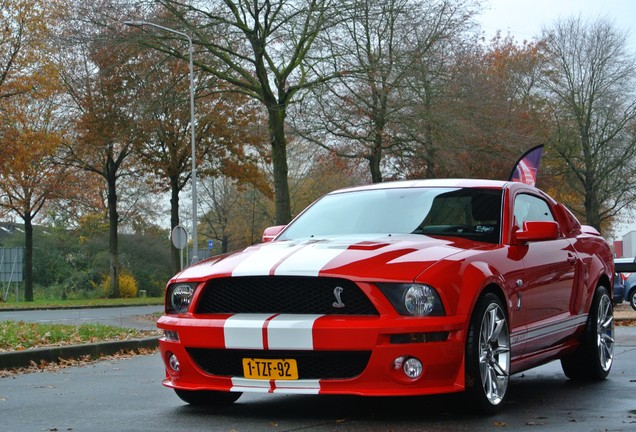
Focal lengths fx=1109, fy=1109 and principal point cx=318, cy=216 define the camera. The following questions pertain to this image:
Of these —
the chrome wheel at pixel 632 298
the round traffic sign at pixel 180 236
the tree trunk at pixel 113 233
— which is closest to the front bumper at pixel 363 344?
the chrome wheel at pixel 632 298

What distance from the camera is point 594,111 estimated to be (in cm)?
5209

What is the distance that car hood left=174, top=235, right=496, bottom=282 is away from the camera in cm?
650

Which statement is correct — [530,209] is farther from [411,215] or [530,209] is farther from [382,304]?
[382,304]

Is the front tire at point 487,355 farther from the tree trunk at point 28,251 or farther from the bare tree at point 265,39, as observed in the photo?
the tree trunk at point 28,251

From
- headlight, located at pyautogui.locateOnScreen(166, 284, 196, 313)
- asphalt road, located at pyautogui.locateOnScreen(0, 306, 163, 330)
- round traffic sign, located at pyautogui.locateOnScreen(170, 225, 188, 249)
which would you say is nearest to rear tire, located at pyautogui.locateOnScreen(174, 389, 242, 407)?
headlight, located at pyautogui.locateOnScreen(166, 284, 196, 313)

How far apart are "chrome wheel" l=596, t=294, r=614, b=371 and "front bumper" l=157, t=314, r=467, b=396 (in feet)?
9.67

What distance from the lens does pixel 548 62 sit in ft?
175

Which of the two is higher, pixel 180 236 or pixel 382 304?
pixel 180 236

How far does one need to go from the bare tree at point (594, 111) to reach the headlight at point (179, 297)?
45.6m

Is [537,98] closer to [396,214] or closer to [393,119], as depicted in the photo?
[393,119]

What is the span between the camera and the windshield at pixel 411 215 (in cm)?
767

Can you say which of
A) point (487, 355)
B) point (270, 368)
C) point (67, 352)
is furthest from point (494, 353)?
point (67, 352)

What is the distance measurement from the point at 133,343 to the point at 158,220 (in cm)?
5132

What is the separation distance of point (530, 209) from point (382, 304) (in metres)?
2.60
